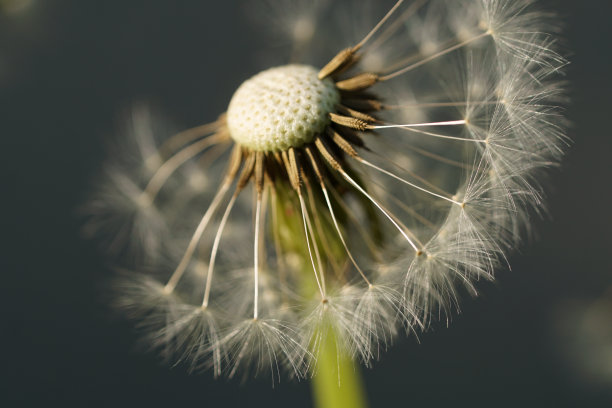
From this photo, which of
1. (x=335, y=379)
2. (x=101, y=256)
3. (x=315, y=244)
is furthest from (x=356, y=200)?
(x=101, y=256)

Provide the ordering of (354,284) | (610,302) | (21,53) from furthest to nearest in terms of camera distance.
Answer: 1. (21,53)
2. (610,302)
3. (354,284)

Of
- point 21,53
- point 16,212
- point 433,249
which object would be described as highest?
point 21,53

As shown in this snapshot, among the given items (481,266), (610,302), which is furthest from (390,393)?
(481,266)

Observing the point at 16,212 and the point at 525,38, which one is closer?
the point at 525,38

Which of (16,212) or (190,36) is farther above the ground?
(190,36)

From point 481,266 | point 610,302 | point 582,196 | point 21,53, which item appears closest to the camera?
point 481,266

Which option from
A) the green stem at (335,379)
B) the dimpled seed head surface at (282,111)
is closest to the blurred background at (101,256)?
the dimpled seed head surface at (282,111)

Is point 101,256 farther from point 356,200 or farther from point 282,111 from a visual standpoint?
point 282,111

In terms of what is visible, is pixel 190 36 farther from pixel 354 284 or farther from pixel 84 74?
pixel 354 284
